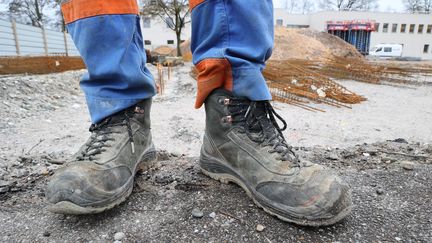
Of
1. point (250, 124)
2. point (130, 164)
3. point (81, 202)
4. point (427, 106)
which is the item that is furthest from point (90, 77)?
point (427, 106)

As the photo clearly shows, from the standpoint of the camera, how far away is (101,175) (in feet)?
2.95

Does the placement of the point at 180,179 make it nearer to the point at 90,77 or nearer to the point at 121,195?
the point at 121,195

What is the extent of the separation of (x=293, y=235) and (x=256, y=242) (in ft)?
0.36

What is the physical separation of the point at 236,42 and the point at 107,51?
1.50 ft

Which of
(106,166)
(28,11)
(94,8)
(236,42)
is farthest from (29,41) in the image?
(28,11)

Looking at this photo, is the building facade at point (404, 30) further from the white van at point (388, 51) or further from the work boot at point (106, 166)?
the work boot at point (106, 166)

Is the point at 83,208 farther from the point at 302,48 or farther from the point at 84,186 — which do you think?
the point at 302,48

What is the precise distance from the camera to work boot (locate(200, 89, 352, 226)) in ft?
2.69

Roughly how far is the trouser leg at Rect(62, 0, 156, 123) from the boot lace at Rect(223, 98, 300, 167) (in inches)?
14.6

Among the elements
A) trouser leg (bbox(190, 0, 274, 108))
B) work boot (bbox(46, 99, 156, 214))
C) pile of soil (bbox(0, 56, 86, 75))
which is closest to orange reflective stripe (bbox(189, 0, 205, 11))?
trouser leg (bbox(190, 0, 274, 108))

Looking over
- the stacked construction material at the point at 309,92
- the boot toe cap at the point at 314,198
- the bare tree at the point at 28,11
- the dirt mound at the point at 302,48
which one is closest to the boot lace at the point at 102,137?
the boot toe cap at the point at 314,198

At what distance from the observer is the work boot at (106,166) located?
82 cm

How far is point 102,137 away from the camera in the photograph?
1029mm

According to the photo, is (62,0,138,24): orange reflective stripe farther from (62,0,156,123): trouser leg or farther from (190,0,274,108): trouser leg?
(190,0,274,108): trouser leg
